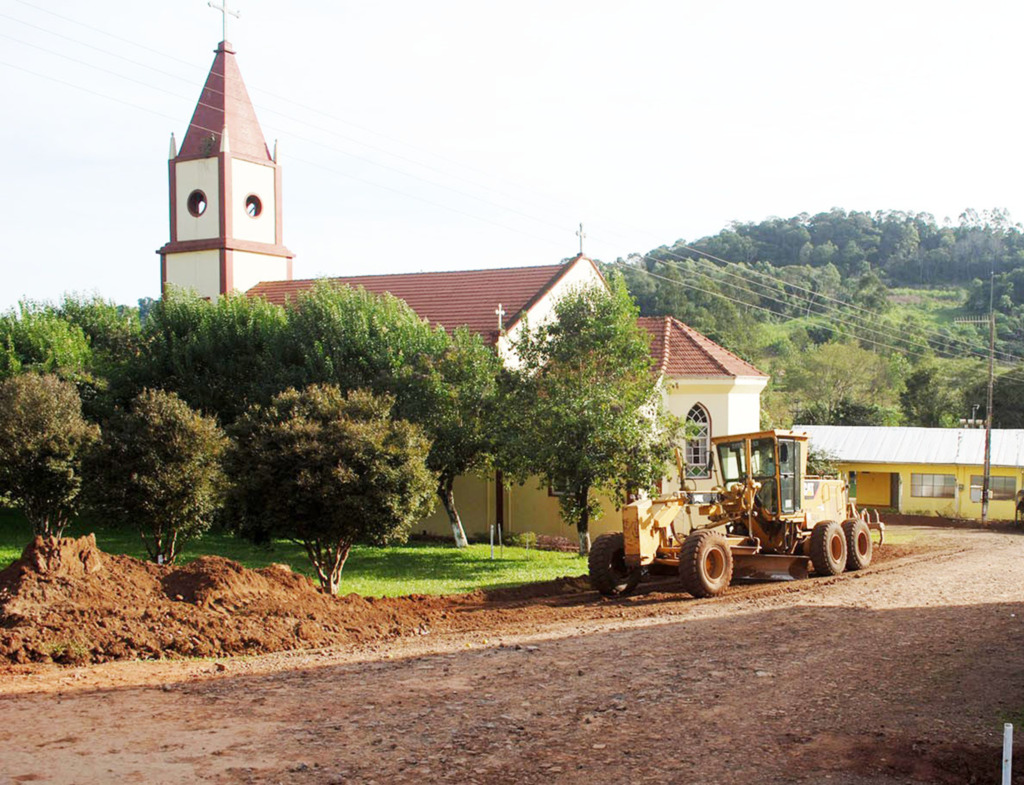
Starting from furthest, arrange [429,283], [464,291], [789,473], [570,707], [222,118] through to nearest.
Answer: [222,118] < [429,283] < [464,291] < [789,473] < [570,707]

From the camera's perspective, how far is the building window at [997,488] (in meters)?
44.3

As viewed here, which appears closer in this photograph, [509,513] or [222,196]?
[509,513]

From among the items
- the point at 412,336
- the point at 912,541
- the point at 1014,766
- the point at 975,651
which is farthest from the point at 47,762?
the point at 912,541

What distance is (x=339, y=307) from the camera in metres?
29.4

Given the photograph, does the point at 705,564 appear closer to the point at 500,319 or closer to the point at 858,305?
the point at 500,319

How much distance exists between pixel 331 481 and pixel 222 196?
23286 mm

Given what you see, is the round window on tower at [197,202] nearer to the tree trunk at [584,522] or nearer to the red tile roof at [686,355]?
the red tile roof at [686,355]

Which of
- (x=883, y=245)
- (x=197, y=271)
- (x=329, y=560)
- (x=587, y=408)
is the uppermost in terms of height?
(x=883, y=245)

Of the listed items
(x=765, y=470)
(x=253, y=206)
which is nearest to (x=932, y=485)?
(x=765, y=470)

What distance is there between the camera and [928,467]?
46.1 m

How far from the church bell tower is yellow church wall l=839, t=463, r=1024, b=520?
89.5ft

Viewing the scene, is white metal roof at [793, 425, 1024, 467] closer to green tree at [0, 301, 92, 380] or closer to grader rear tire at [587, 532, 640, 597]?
grader rear tire at [587, 532, 640, 597]

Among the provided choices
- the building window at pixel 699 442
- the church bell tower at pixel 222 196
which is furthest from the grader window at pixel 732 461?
the church bell tower at pixel 222 196

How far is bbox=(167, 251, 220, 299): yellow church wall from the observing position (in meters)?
38.8
